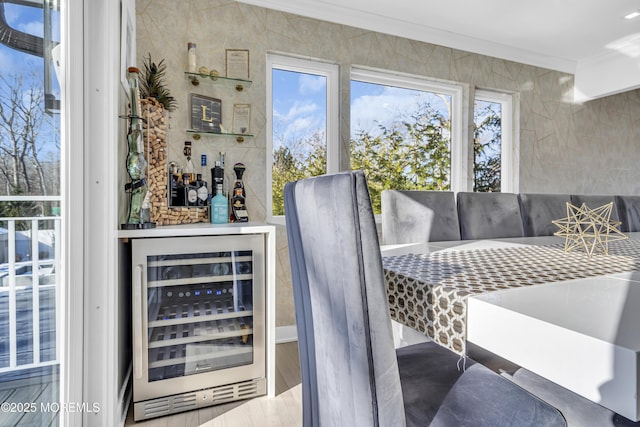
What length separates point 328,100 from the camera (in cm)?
292

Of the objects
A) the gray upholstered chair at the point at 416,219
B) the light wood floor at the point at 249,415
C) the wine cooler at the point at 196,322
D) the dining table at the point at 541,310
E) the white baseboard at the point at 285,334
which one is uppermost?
the gray upholstered chair at the point at 416,219

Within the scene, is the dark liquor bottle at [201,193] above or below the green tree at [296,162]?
below

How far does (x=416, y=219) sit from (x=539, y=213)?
105cm

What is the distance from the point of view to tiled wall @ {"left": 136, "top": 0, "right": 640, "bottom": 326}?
7.87 feet

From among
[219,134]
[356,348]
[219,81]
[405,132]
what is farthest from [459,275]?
[405,132]

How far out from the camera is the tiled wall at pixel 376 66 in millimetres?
2398

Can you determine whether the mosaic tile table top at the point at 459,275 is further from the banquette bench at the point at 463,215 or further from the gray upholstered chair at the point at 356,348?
the banquette bench at the point at 463,215

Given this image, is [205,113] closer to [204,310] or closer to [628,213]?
[204,310]

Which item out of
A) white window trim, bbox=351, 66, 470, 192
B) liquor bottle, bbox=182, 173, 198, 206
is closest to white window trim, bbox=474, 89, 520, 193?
white window trim, bbox=351, 66, 470, 192

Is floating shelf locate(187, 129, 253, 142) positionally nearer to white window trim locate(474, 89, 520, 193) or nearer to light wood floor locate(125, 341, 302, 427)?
light wood floor locate(125, 341, 302, 427)

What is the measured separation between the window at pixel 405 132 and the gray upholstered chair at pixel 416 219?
0.99 m

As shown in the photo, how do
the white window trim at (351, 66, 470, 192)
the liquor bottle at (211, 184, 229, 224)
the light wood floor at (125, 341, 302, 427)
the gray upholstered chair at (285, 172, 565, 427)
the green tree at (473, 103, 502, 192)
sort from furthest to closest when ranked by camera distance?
the green tree at (473, 103, 502, 192) < the white window trim at (351, 66, 470, 192) < the liquor bottle at (211, 184, 229, 224) < the light wood floor at (125, 341, 302, 427) < the gray upholstered chair at (285, 172, 565, 427)

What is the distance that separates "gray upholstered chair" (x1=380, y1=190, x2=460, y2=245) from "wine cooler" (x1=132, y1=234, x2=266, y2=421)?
2.43 ft

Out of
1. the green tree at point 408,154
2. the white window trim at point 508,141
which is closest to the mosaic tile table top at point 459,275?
the green tree at point 408,154
